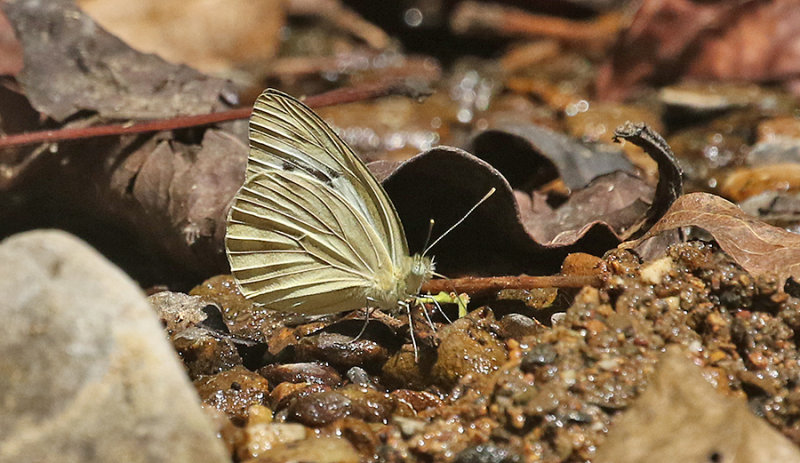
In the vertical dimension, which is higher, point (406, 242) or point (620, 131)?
point (620, 131)

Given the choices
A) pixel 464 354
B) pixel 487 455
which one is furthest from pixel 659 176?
pixel 487 455

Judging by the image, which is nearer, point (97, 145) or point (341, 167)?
point (341, 167)

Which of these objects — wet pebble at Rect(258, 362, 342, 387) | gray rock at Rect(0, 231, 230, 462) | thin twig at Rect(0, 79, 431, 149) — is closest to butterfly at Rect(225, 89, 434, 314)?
wet pebble at Rect(258, 362, 342, 387)

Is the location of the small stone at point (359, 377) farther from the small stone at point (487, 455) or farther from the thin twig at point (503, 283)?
the small stone at point (487, 455)

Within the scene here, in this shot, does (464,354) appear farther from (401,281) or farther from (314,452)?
(314,452)

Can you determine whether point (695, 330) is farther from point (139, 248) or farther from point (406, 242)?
point (139, 248)

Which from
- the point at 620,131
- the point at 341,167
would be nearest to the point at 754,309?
the point at 620,131
